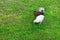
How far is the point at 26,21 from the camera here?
23.6 ft

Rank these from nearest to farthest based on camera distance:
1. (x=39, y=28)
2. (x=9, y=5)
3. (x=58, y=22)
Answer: (x=39, y=28), (x=58, y=22), (x=9, y=5)

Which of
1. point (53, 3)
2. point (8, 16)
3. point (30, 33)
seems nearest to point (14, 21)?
point (8, 16)

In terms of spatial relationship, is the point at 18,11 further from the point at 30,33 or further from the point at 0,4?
the point at 30,33

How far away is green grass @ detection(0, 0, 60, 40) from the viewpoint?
6.57m

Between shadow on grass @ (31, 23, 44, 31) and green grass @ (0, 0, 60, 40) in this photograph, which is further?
shadow on grass @ (31, 23, 44, 31)

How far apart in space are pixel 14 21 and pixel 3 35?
84 centimetres

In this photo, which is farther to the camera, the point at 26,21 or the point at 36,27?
the point at 26,21

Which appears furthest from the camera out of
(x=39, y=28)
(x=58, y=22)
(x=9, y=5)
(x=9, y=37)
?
(x=9, y=5)

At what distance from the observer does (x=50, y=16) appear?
25.1 feet

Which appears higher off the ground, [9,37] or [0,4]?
[0,4]

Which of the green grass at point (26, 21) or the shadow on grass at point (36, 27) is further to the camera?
the shadow on grass at point (36, 27)

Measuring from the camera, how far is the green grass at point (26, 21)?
6566mm

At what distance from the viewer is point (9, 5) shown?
318 inches

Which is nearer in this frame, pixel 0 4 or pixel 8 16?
pixel 8 16
